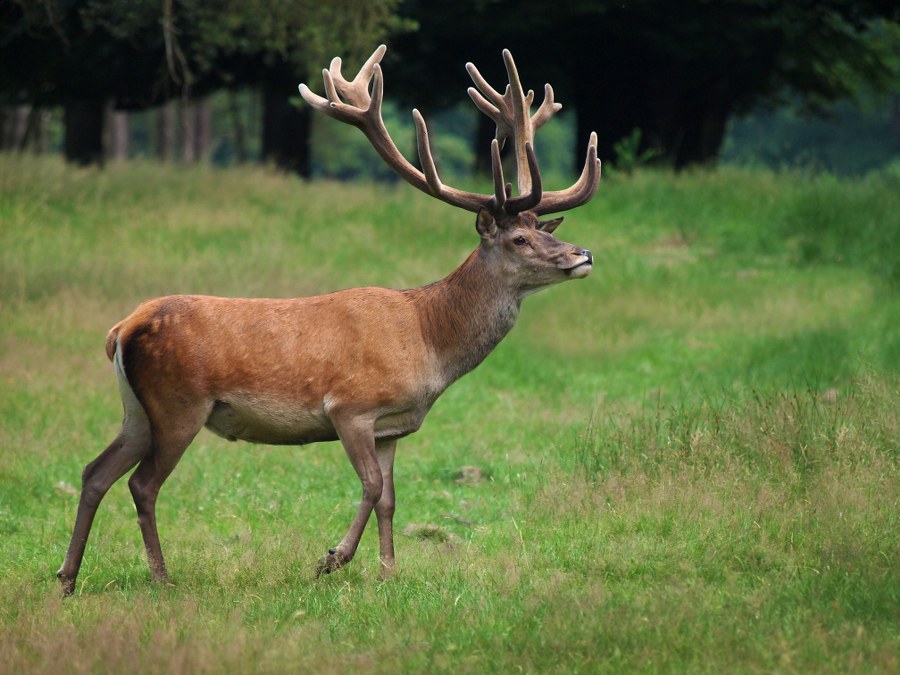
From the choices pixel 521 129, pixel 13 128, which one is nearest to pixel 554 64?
pixel 13 128

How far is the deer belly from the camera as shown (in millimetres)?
6762

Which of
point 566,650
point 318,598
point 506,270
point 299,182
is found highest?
point 506,270

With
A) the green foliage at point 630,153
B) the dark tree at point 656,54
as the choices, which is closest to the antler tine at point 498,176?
the green foliage at point 630,153

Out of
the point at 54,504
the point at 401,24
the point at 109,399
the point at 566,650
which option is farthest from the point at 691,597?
the point at 401,24

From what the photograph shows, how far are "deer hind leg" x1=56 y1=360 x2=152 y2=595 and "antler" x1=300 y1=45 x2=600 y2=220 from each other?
6.37 feet

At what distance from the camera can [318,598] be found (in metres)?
6.21

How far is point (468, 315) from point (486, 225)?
1.62 feet

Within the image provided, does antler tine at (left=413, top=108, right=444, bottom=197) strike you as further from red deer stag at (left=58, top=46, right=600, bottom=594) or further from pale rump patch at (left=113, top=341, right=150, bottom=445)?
pale rump patch at (left=113, top=341, right=150, bottom=445)

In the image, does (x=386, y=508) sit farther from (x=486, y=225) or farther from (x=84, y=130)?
(x=84, y=130)

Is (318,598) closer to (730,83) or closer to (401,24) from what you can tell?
(401,24)

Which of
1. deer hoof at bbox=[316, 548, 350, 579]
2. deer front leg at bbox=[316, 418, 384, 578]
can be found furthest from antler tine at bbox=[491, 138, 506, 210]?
deer hoof at bbox=[316, 548, 350, 579]

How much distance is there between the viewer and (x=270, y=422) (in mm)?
6781

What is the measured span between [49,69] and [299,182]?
159 inches

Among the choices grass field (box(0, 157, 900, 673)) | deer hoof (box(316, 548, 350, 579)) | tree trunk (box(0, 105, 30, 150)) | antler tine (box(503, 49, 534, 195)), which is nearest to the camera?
grass field (box(0, 157, 900, 673))
